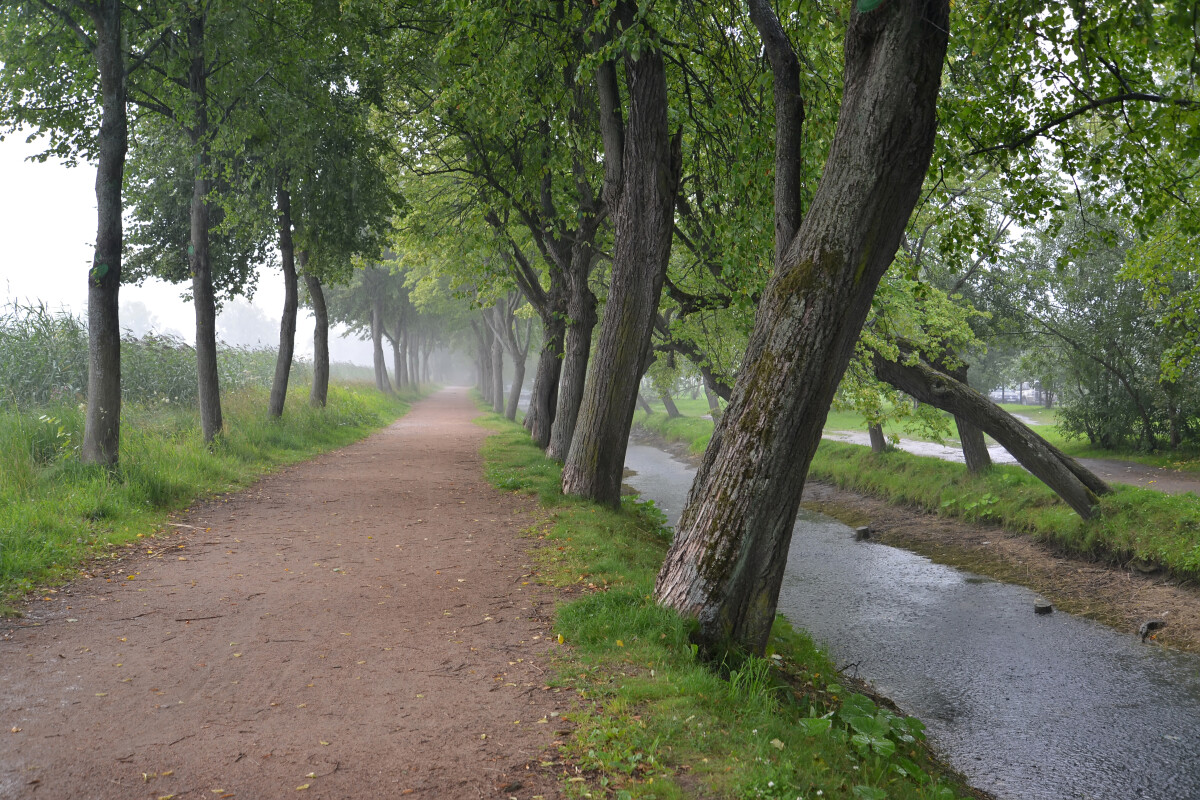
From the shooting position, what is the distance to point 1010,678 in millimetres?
8055

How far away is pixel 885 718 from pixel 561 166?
1041 centimetres

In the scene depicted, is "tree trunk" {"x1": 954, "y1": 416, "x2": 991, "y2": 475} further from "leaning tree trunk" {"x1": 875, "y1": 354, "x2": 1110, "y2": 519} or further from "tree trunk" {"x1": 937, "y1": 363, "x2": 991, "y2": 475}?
"leaning tree trunk" {"x1": 875, "y1": 354, "x2": 1110, "y2": 519}

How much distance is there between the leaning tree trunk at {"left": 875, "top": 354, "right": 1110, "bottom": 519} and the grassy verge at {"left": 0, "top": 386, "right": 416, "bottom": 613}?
1042cm

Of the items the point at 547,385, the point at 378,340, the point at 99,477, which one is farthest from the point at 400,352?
the point at 99,477

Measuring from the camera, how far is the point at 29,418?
10.2m

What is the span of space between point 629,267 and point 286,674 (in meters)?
6.56

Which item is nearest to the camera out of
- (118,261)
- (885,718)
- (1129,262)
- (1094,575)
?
(885,718)

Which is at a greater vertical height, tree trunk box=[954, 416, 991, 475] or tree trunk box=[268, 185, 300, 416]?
tree trunk box=[268, 185, 300, 416]

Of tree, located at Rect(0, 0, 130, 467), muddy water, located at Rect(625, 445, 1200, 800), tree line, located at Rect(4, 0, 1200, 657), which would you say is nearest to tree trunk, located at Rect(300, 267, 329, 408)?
tree line, located at Rect(4, 0, 1200, 657)

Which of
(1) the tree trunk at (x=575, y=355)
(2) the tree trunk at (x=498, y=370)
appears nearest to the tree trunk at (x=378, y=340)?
(2) the tree trunk at (x=498, y=370)

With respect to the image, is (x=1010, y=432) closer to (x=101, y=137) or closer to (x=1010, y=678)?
(x=1010, y=678)

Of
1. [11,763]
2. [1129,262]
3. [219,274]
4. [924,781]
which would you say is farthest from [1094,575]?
[219,274]

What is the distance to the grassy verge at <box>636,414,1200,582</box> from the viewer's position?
36.8 ft

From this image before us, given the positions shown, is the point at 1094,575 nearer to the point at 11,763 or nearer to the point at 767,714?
the point at 767,714
